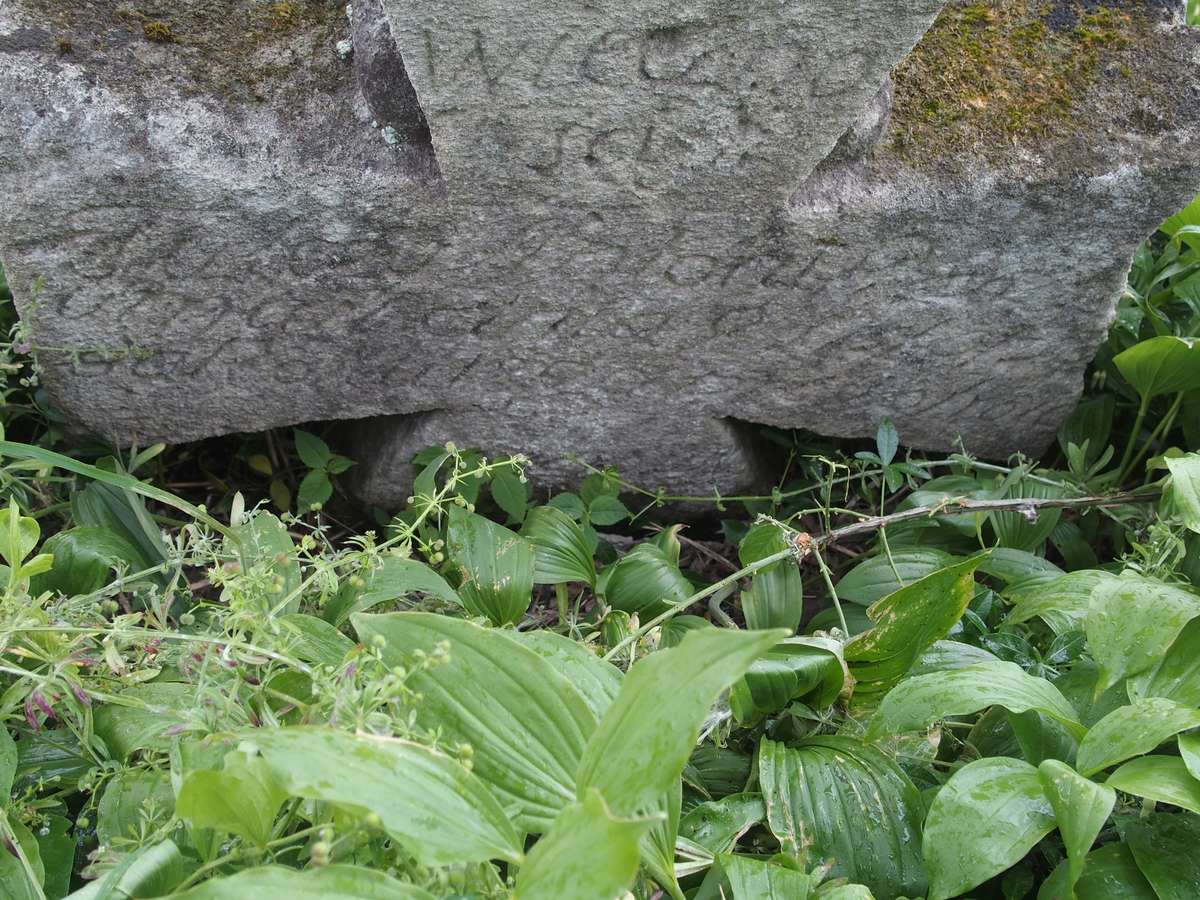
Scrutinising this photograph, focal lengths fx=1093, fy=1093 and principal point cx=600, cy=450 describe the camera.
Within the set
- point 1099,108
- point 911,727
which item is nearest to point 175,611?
point 911,727

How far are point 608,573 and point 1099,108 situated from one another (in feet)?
3.61

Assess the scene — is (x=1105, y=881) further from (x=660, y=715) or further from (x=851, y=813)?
(x=660, y=715)

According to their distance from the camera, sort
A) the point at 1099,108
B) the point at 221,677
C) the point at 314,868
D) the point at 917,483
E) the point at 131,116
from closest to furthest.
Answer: the point at 314,868
the point at 221,677
the point at 131,116
the point at 1099,108
the point at 917,483

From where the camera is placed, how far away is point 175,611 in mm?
1789

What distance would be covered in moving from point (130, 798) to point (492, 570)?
0.62 meters

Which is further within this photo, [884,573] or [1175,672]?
[884,573]

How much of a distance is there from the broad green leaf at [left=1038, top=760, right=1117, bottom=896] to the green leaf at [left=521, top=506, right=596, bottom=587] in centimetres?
80

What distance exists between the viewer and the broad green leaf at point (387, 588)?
150 cm

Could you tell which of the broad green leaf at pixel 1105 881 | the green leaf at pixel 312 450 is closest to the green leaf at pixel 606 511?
the green leaf at pixel 312 450

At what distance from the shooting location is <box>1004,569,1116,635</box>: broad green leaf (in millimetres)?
1613

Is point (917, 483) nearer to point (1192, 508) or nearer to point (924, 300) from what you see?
point (924, 300)

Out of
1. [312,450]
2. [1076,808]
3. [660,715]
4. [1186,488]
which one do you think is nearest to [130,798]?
[660,715]

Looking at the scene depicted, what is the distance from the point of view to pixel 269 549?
4.71ft

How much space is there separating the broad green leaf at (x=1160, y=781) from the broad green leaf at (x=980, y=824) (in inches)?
3.6
